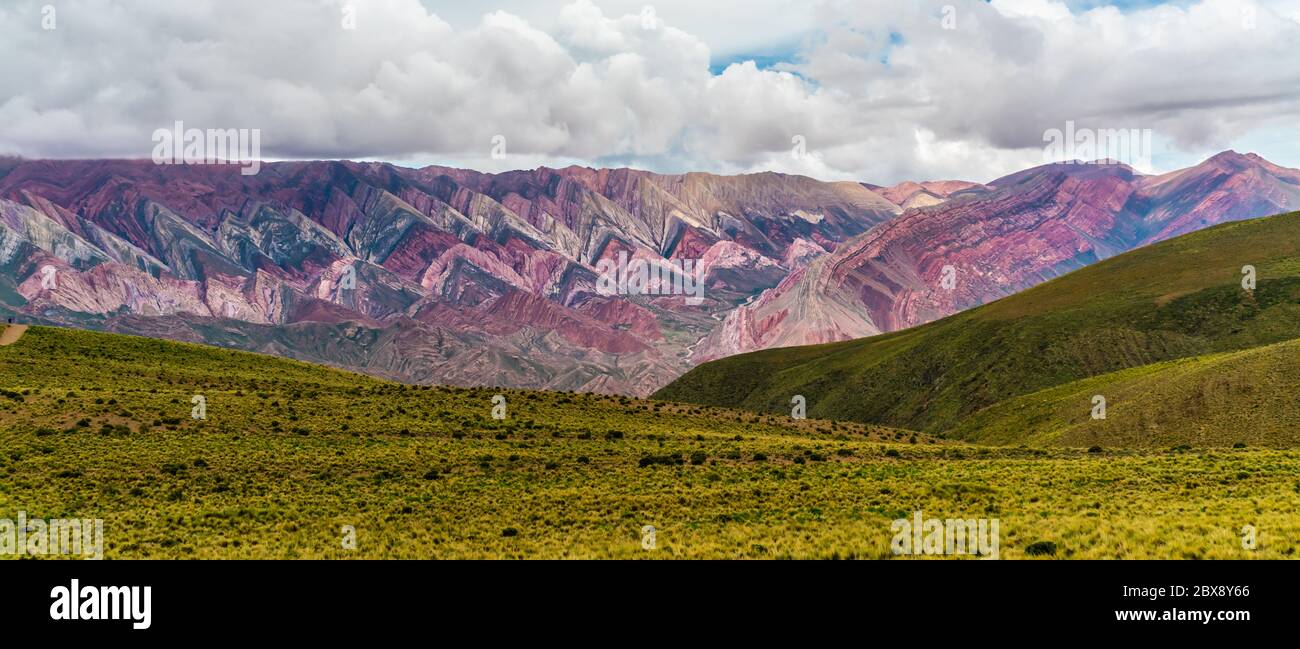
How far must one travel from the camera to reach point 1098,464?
46.5 m

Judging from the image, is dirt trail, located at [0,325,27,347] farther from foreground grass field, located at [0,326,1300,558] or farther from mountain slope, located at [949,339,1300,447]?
mountain slope, located at [949,339,1300,447]

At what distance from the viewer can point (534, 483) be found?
42438 mm

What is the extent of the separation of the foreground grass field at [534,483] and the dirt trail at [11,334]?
43.8 feet

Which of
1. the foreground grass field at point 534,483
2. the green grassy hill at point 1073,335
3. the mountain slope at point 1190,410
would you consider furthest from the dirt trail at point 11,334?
the green grassy hill at point 1073,335

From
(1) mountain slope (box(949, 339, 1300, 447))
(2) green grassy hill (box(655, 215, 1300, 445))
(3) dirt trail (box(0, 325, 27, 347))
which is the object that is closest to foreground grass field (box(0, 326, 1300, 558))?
(3) dirt trail (box(0, 325, 27, 347))

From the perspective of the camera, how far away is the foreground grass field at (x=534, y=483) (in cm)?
2909

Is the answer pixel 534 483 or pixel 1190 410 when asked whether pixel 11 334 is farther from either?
pixel 1190 410

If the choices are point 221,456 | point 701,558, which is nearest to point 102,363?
point 221,456

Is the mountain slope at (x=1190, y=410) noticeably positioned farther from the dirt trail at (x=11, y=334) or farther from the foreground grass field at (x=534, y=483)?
the dirt trail at (x=11, y=334)

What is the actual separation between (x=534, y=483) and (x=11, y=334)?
234 ft

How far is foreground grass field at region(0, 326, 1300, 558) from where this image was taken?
95.5 feet
